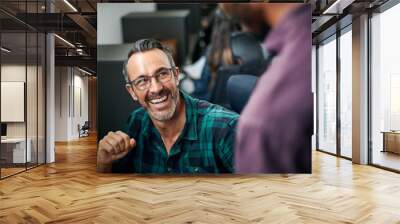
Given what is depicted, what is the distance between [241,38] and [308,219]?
3497mm

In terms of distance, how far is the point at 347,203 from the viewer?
4629 mm

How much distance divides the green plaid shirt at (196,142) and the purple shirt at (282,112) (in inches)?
8.4

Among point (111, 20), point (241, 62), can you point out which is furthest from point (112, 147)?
point (241, 62)

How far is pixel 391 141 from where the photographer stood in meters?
7.34

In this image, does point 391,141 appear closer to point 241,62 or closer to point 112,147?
point 241,62

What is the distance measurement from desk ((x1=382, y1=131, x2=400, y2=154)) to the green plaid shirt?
117 inches

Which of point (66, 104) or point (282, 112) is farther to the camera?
point (66, 104)

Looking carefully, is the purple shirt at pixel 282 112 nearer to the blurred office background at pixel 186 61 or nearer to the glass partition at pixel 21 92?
the blurred office background at pixel 186 61

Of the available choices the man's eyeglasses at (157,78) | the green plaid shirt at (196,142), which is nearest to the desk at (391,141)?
the green plaid shirt at (196,142)

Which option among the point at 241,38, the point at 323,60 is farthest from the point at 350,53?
the point at 241,38

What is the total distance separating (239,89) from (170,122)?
4.11ft

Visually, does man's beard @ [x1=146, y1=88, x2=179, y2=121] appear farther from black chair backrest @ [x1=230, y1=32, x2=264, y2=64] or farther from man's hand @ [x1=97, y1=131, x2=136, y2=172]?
black chair backrest @ [x1=230, y1=32, x2=264, y2=64]

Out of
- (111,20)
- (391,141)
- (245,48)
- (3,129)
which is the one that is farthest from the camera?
(391,141)

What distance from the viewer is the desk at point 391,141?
710 centimetres
